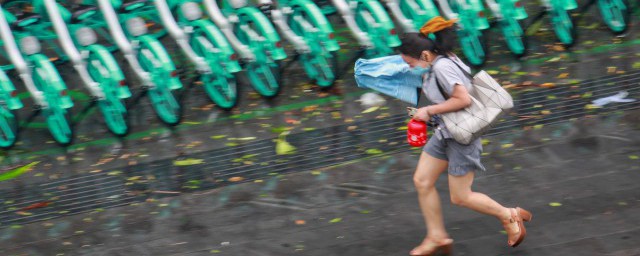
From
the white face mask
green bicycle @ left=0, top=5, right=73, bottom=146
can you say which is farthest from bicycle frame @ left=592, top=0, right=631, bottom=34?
green bicycle @ left=0, top=5, right=73, bottom=146

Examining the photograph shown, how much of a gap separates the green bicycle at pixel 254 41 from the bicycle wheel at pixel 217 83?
0.23 m

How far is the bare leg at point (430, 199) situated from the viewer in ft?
20.9

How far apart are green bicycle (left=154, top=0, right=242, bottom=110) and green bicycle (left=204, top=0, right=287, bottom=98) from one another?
0.34ft

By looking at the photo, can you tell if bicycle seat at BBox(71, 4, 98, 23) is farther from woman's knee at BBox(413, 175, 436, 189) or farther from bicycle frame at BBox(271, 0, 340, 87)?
woman's knee at BBox(413, 175, 436, 189)

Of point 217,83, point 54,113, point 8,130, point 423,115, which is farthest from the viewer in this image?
point 217,83

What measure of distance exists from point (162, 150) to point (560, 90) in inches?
145

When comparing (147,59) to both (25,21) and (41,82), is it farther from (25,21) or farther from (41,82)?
(25,21)

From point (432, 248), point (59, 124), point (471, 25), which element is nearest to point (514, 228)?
point (432, 248)

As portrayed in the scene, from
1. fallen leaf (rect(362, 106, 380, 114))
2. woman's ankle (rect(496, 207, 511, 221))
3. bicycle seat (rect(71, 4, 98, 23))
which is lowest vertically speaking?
woman's ankle (rect(496, 207, 511, 221))

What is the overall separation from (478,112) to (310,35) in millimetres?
3911

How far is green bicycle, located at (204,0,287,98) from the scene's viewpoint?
9680 mm

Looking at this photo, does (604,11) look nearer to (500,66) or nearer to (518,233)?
(500,66)

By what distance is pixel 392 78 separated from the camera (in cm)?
654

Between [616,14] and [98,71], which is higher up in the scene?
[98,71]
